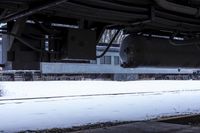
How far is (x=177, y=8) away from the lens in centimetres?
652

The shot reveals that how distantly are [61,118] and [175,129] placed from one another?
4138 millimetres

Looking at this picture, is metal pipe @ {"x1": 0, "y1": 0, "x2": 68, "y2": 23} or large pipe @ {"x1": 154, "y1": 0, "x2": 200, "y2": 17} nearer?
metal pipe @ {"x1": 0, "y1": 0, "x2": 68, "y2": 23}

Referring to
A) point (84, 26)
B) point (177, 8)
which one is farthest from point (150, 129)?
point (177, 8)

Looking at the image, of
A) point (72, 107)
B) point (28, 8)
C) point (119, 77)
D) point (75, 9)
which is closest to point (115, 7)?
point (75, 9)

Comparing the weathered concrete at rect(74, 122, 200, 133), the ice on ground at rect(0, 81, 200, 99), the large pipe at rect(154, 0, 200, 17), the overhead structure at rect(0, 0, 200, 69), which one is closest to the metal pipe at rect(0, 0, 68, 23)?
the overhead structure at rect(0, 0, 200, 69)

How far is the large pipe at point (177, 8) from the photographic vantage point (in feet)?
20.4

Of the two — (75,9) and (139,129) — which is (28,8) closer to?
(75,9)

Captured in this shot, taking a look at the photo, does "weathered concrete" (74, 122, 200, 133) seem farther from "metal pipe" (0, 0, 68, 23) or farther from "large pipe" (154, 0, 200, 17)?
"metal pipe" (0, 0, 68, 23)

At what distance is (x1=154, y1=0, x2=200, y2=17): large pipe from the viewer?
20.4ft

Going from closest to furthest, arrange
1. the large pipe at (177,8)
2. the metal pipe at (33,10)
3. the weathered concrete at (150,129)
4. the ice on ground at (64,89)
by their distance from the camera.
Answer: the metal pipe at (33,10) < the large pipe at (177,8) < the weathered concrete at (150,129) < the ice on ground at (64,89)

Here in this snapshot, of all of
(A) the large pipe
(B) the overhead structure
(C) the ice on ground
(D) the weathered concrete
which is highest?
(A) the large pipe

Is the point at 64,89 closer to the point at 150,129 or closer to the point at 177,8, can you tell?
the point at 150,129

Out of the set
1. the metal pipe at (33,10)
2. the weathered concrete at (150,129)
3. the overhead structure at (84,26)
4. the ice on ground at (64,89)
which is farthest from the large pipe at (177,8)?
the ice on ground at (64,89)

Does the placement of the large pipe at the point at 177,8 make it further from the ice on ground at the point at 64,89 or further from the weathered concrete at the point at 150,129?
the ice on ground at the point at 64,89
